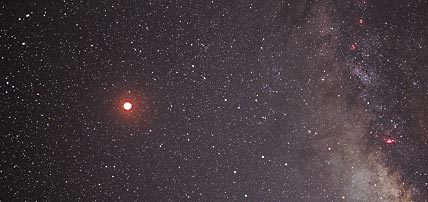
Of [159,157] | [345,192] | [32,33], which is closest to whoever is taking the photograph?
[32,33]

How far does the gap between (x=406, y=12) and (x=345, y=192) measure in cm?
149

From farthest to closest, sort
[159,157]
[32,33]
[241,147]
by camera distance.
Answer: [241,147], [159,157], [32,33]

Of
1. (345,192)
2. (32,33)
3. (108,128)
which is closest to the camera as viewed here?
(32,33)

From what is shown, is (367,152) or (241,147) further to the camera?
(367,152)

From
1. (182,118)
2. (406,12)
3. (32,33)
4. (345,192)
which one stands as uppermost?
(406,12)

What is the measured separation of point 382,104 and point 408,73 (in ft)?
1.07

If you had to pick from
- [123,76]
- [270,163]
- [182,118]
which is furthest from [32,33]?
[270,163]

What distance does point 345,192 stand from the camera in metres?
2.65

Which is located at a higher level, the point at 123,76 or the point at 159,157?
the point at 123,76

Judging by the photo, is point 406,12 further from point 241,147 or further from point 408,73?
point 241,147

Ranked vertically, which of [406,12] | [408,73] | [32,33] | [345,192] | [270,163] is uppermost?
[406,12]

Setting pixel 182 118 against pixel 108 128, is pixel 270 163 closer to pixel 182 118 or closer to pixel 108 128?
pixel 182 118

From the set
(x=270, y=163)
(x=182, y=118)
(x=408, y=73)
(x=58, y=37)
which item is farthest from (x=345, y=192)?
(x=58, y=37)

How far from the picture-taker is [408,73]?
275 centimetres
